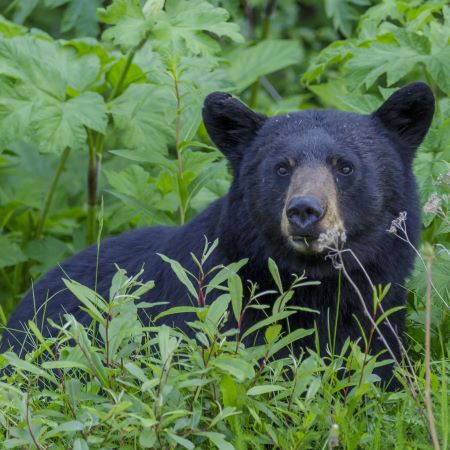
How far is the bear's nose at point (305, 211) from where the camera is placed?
3.65m

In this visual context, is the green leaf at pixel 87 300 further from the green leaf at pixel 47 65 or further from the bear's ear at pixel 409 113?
the green leaf at pixel 47 65

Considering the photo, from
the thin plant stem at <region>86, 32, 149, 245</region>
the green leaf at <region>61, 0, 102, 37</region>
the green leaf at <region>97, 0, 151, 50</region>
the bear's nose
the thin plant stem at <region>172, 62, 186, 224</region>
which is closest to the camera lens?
the bear's nose

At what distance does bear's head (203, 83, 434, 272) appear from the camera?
3.91 meters

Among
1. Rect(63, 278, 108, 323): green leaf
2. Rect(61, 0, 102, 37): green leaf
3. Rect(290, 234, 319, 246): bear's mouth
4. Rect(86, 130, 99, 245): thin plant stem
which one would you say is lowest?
Rect(86, 130, 99, 245): thin plant stem

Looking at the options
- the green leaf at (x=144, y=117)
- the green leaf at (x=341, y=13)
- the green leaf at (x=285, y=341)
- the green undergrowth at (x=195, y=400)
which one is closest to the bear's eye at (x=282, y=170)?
the green undergrowth at (x=195, y=400)

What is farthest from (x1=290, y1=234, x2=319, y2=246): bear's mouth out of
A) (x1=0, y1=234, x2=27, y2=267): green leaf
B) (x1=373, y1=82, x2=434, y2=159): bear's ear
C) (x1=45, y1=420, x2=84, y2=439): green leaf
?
(x1=0, y1=234, x2=27, y2=267): green leaf

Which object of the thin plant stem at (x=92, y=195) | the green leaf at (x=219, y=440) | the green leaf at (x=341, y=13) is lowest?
the thin plant stem at (x=92, y=195)

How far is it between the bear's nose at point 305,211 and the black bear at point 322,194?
10cm

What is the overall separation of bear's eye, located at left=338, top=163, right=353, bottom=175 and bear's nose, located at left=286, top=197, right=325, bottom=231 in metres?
0.38

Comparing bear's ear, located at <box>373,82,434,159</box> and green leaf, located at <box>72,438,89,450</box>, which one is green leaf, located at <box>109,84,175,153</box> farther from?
green leaf, located at <box>72,438,89,450</box>

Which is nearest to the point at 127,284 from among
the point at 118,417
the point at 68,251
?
the point at 118,417

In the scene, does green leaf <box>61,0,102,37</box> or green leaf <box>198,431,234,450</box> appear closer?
green leaf <box>198,431,234,450</box>

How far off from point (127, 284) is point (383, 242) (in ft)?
4.48

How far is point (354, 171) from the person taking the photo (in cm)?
403
